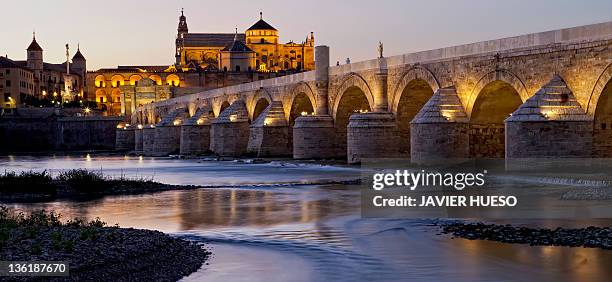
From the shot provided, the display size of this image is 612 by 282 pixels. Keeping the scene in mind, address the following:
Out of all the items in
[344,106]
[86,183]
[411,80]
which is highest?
[411,80]

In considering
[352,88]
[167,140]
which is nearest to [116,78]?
[167,140]

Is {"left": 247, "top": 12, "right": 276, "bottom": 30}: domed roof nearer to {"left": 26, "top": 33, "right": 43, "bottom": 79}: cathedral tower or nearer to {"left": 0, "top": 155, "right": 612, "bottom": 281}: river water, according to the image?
{"left": 26, "top": 33, "right": 43, "bottom": 79}: cathedral tower

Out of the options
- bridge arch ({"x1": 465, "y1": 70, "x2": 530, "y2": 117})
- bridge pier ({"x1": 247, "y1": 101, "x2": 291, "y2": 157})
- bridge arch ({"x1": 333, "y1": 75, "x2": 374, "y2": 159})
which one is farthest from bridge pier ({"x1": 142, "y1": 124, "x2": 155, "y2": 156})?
bridge arch ({"x1": 465, "y1": 70, "x2": 530, "y2": 117})

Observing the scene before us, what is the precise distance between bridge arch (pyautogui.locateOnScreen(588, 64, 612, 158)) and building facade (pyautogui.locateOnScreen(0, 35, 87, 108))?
316 feet

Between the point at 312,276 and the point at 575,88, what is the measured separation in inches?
589

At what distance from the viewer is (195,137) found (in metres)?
58.7

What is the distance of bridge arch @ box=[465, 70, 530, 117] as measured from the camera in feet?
88.5

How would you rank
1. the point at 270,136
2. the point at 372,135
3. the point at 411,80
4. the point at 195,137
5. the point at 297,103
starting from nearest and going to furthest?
the point at 411,80 → the point at 372,135 → the point at 270,136 → the point at 297,103 → the point at 195,137

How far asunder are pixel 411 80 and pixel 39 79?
4155 inches

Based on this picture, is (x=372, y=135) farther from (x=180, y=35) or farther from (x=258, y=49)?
(x=180, y=35)

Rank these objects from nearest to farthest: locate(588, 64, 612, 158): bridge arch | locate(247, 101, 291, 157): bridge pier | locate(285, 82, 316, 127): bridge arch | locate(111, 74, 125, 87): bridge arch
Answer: locate(588, 64, 612, 158): bridge arch < locate(247, 101, 291, 157): bridge pier < locate(285, 82, 316, 127): bridge arch < locate(111, 74, 125, 87): bridge arch

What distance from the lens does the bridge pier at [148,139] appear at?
226 feet

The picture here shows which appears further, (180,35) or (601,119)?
(180,35)

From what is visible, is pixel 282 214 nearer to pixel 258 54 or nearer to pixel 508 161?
pixel 508 161
